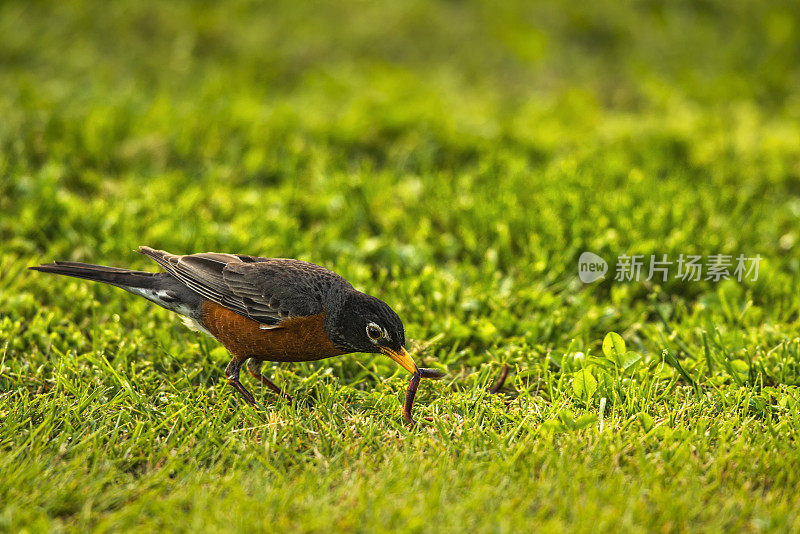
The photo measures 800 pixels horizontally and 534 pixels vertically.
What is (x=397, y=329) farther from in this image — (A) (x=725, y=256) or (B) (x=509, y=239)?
(A) (x=725, y=256)

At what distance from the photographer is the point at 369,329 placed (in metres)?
3.57

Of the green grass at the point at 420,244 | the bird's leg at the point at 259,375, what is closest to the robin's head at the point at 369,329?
the green grass at the point at 420,244

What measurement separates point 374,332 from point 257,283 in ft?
2.28

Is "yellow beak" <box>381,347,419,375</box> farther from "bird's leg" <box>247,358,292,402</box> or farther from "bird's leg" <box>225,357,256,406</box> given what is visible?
"bird's leg" <box>225,357,256,406</box>

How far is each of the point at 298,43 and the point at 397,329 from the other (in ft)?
21.3

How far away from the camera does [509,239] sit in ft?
18.5

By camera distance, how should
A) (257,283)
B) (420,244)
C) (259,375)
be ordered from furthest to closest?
(420,244) < (259,375) < (257,283)

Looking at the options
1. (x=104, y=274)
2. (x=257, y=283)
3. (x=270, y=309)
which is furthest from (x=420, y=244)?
(x=104, y=274)

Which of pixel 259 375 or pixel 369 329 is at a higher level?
pixel 369 329

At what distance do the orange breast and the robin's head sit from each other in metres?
0.09

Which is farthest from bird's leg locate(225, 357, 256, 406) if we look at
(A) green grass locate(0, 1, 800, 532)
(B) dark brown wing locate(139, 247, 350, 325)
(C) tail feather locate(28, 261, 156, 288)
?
(C) tail feather locate(28, 261, 156, 288)

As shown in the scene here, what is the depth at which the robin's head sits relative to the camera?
3562 millimetres

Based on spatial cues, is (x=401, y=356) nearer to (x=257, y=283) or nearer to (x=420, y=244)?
(x=257, y=283)

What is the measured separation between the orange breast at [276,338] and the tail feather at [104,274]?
519mm
